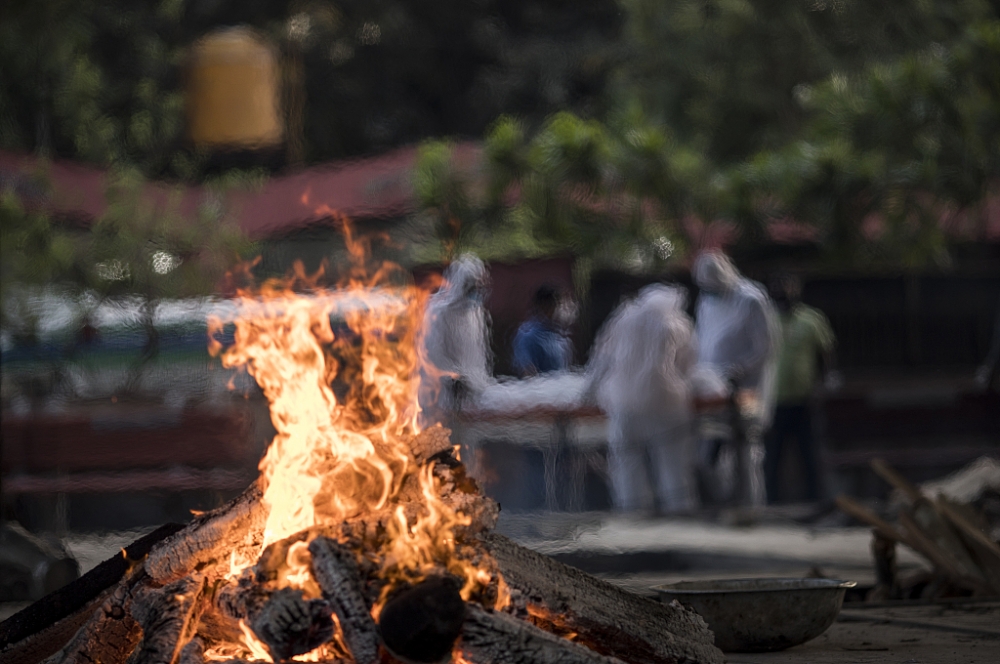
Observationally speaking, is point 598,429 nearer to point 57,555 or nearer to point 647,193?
point 647,193

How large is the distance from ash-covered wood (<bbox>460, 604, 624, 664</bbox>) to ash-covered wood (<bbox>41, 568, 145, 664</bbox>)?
102cm

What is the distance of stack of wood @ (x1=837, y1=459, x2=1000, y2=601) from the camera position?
19.0 ft

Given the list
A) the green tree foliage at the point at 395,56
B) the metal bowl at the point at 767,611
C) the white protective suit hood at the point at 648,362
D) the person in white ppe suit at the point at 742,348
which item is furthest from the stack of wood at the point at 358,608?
the green tree foliage at the point at 395,56

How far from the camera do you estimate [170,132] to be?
17453mm

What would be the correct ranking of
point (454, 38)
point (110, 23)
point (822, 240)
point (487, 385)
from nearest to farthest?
point (487, 385)
point (822, 240)
point (110, 23)
point (454, 38)

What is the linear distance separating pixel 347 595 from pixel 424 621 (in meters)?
0.23

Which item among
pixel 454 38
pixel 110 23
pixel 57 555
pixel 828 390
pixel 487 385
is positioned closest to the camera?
pixel 57 555

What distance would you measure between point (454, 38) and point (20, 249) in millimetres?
12457

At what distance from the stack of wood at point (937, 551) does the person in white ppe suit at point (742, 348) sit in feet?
13.6

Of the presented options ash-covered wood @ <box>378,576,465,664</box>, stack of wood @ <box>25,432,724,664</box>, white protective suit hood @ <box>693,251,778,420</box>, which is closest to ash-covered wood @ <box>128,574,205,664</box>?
stack of wood @ <box>25,432,724,664</box>

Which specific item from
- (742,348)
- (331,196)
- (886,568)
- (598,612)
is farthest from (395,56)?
(598,612)

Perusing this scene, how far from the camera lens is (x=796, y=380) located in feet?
36.2

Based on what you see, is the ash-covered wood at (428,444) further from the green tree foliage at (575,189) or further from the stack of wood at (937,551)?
the green tree foliage at (575,189)

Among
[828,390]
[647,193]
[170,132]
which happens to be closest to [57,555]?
[828,390]
